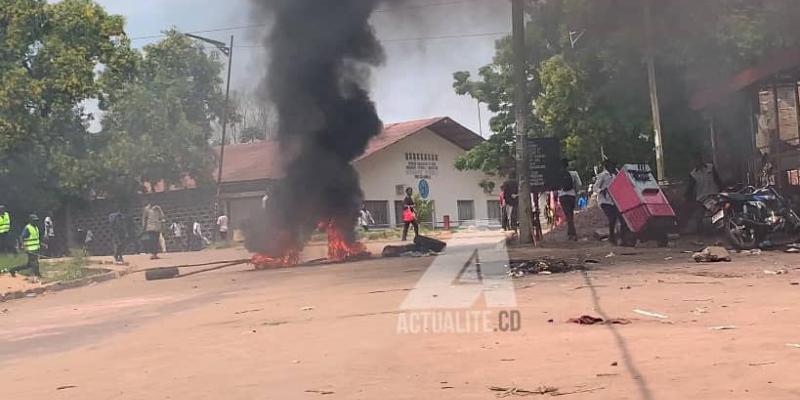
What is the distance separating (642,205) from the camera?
11828 mm

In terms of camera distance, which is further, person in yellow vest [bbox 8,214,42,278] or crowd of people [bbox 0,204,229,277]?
crowd of people [bbox 0,204,229,277]

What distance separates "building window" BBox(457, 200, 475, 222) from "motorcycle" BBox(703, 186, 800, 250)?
993 inches

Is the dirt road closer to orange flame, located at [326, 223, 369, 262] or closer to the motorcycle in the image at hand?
the motorcycle

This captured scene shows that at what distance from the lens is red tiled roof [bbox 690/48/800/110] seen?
41.8 feet

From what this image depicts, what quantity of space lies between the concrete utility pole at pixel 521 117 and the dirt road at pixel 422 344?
4.74 m

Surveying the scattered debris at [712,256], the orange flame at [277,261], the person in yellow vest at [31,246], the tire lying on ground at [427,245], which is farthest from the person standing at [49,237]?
the scattered debris at [712,256]

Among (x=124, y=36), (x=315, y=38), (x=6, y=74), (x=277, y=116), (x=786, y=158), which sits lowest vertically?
(x=786, y=158)

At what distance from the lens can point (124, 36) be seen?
2691 cm

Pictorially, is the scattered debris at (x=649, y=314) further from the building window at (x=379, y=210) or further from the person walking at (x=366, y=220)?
the building window at (x=379, y=210)

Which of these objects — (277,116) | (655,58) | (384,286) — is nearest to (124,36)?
(277,116)

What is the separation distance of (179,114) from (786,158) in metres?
21.1

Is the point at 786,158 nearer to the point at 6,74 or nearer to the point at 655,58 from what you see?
the point at 655,58

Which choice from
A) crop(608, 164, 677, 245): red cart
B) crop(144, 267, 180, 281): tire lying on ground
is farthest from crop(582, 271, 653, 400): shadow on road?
crop(144, 267, 180, 281): tire lying on ground

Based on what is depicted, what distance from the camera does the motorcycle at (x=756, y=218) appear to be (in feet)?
35.7
